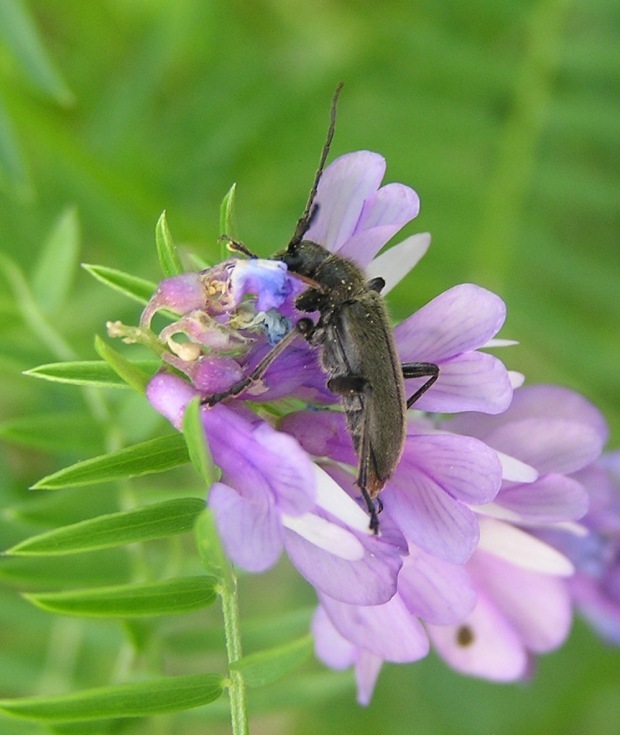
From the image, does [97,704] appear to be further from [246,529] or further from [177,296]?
[177,296]

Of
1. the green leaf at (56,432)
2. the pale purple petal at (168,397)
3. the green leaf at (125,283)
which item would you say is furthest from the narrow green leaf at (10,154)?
the pale purple petal at (168,397)

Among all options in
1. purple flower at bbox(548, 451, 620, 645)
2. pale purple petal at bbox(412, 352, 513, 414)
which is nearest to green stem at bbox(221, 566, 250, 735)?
pale purple petal at bbox(412, 352, 513, 414)

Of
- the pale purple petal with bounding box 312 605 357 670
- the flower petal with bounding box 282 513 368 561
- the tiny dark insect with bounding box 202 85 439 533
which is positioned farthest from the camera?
the pale purple petal with bounding box 312 605 357 670

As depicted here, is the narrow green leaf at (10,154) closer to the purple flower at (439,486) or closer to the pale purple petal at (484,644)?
the purple flower at (439,486)

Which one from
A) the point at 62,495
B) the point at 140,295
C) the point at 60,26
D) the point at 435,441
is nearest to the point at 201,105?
the point at 60,26

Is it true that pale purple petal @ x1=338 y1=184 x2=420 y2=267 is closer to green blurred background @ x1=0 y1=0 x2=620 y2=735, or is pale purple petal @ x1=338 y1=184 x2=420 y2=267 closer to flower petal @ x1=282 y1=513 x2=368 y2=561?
flower petal @ x1=282 y1=513 x2=368 y2=561

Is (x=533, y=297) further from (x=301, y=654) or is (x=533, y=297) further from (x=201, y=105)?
(x=301, y=654)

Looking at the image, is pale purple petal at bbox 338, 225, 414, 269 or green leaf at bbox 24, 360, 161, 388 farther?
pale purple petal at bbox 338, 225, 414, 269
